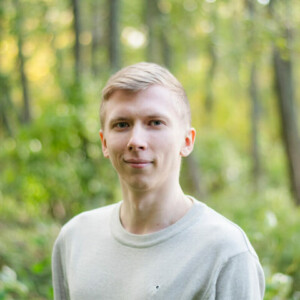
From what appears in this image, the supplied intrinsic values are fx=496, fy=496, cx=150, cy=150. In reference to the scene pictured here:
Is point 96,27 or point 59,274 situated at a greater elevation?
point 96,27

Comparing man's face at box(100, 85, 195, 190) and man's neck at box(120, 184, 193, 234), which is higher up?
man's face at box(100, 85, 195, 190)

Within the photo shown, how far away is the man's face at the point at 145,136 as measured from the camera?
1.67 meters

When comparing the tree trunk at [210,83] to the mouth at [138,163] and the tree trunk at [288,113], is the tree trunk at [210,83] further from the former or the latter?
the mouth at [138,163]

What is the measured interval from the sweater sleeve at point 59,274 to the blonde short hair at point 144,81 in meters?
0.65

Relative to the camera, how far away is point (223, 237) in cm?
160

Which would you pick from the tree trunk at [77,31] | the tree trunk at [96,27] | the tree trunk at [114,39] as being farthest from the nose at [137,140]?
the tree trunk at [96,27]

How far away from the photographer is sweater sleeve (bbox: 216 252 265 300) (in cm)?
153

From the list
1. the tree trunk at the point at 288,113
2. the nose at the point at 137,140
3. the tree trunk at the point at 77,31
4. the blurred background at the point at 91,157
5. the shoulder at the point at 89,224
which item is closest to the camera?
the nose at the point at 137,140

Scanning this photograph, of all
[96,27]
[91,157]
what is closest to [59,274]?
[91,157]

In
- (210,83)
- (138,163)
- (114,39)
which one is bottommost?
(210,83)

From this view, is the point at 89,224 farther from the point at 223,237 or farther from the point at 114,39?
the point at 114,39

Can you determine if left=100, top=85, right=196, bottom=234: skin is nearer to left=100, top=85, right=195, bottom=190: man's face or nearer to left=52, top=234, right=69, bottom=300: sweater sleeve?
left=100, top=85, right=195, bottom=190: man's face

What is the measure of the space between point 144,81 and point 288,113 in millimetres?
7435

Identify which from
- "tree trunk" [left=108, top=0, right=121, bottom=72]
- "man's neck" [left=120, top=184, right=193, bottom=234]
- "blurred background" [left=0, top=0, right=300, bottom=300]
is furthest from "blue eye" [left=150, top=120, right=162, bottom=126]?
"tree trunk" [left=108, top=0, right=121, bottom=72]
